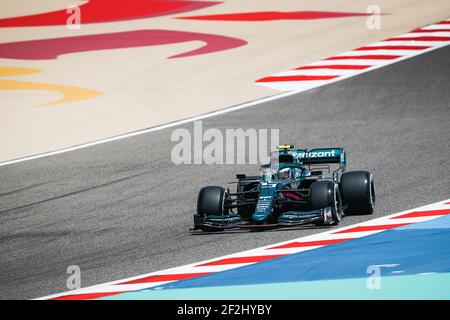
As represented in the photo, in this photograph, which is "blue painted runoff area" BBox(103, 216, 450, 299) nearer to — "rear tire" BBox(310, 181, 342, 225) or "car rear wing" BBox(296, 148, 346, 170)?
"rear tire" BBox(310, 181, 342, 225)

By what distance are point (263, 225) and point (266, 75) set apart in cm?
1058

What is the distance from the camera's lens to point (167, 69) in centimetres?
2398

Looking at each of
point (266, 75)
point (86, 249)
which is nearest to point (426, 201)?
point (86, 249)

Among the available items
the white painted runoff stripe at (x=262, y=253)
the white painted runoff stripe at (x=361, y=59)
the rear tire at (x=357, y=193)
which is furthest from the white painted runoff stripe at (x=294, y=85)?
the white painted runoff stripe at (x=262, y=253)

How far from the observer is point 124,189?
16344mm

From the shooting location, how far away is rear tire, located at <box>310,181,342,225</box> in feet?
42.0

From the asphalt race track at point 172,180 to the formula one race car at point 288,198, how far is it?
0.66 feet

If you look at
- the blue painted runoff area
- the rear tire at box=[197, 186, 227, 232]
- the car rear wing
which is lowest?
the blue painted runoff area

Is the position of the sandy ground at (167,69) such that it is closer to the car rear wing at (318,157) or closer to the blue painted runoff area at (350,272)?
the car rear wing at (318,157)

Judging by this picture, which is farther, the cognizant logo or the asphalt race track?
the cognizant logo

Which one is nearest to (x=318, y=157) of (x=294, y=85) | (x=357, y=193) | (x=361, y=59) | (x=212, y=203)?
(x=357, y=193)

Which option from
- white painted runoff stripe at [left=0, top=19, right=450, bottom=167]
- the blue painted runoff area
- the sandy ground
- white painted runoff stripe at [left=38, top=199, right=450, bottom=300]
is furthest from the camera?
the sandy ground

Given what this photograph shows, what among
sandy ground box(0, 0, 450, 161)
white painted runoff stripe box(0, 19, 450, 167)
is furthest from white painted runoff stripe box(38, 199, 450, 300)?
sandy ground box(0, 0, 450, 161)

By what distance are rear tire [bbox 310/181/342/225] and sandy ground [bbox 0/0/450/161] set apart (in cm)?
824
